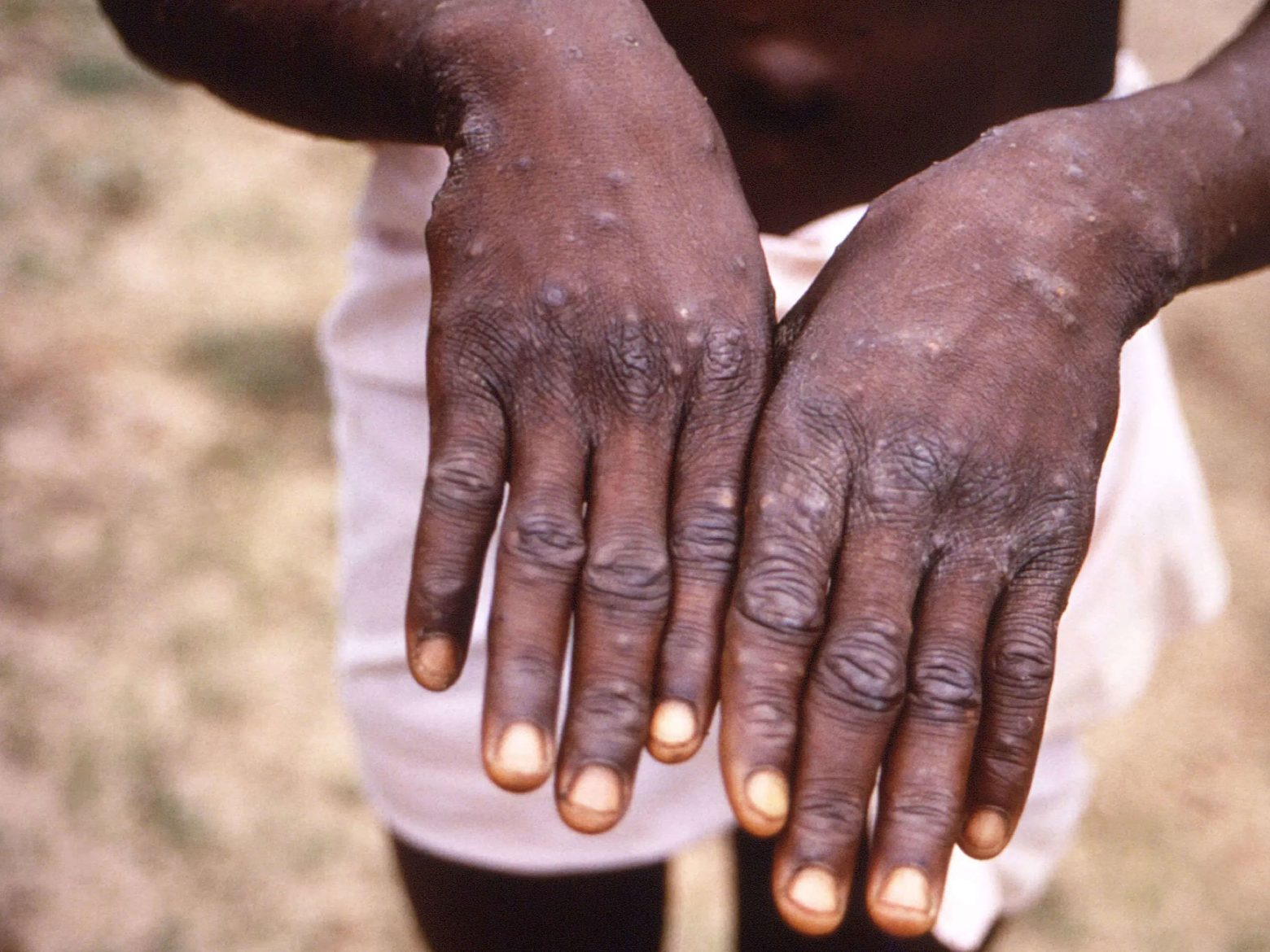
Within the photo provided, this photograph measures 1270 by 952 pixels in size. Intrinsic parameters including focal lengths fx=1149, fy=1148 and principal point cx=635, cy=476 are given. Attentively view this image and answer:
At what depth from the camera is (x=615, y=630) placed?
70 centimetres

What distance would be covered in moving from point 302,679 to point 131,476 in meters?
0.65

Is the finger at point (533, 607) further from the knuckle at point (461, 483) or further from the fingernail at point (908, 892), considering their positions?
the fingernail at point (908, 892)

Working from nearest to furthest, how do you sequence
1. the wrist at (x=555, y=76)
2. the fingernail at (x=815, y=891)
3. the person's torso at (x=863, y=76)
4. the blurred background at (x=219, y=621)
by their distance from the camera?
1. the fingernail at (x=815, y=891)
2. the wrist at (x=555, y=76)
3. the person's torso at (x=863, y=76)
4. the blurred background at (x=219, y=621)

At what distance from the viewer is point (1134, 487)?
45.5 inches

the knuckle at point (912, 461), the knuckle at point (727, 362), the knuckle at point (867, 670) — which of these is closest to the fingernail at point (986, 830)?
the knuckle at point (867, 670)

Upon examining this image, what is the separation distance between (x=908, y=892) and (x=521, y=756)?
24 centimetres

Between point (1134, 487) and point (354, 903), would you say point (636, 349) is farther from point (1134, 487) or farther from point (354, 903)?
Answer: point (354, 903)

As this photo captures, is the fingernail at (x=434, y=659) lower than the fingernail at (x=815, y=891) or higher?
higher

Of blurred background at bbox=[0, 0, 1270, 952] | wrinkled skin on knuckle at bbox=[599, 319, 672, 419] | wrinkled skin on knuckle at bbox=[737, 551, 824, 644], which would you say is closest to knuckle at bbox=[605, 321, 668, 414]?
wrinkled skin on knuckle at bbox=[599, 319, 672, 419]

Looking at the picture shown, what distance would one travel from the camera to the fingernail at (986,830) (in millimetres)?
731

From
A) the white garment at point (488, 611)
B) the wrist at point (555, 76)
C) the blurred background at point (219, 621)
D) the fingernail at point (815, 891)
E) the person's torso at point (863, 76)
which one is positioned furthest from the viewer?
the blurred background at point (219, 621)

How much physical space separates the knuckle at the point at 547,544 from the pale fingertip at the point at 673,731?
10 cm

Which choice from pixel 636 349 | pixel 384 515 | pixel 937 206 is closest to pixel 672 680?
pixel 636 349

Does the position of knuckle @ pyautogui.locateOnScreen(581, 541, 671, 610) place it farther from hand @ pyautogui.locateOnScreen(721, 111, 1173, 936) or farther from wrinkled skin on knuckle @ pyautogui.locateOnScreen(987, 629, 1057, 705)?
wrinkled skin on knuckle @ pyautogui.locateOnScreen(987, 629, 1057, 705)
